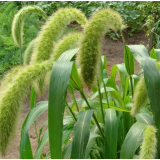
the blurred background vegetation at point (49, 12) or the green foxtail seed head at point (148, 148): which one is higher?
the blurred background vegetation at point (49, 12)

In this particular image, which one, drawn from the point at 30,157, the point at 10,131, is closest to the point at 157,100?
the point at 10,131

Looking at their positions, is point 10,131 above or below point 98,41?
below

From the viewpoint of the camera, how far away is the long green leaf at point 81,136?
97 cm

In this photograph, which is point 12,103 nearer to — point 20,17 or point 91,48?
point 91,48

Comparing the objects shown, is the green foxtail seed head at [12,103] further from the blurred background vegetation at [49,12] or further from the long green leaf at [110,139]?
the blurred background vegetation at [49,12]

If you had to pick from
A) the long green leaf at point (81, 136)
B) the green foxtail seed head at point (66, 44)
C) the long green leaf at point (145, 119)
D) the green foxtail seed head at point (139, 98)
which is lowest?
the long green leaf at point (145, 119)

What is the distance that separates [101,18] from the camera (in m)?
0.86

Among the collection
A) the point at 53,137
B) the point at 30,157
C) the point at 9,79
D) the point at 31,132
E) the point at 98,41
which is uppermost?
the point at 98,41

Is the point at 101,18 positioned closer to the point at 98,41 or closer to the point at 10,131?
the point at 98,41

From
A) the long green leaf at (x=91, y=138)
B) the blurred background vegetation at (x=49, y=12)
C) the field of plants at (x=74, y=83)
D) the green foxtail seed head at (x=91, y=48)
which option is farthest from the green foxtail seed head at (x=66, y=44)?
the blurred background vegetation at (x=49, y=12)

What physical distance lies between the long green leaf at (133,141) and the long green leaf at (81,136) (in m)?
0.20

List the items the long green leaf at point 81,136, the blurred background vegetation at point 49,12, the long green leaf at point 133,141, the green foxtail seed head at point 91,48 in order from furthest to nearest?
the blurred background vegetation at point 49,12 < the long green leaf at point 133,141 < the long green leaf at point 81,136 < the green foxtail seed head at point 91,48

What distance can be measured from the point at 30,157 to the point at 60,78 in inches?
22.0

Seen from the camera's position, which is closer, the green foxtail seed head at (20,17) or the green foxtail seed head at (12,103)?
the green foxtail seed head at (12,103)
